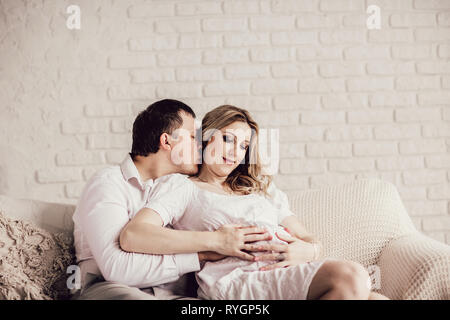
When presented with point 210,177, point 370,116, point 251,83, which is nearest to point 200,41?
point 251,83

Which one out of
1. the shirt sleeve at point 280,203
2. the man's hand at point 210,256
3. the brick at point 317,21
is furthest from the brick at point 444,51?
the man's hand at point 210,256

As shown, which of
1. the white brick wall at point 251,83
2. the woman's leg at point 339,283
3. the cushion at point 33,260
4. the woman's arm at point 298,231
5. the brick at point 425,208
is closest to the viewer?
the woman's leg at point 339,283

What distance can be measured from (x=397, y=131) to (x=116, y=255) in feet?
5.57

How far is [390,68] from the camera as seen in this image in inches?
86.2

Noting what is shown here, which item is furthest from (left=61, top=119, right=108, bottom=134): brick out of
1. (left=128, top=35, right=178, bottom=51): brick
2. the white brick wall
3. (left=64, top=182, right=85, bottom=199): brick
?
(left=128, top=35, right=178, bottom=51): brick

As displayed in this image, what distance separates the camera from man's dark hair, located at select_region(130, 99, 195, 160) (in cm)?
153

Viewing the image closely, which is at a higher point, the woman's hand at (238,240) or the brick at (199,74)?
the brick at (199,74)

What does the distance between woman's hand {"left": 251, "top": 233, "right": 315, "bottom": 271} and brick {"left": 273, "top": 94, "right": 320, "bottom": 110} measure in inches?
38.7

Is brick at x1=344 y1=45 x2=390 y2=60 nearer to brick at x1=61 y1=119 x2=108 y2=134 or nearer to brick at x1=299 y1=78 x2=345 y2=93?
brick at x1=299 y1=78 x2=345 y2=93

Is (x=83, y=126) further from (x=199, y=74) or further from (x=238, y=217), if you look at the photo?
(x=238, y=217)

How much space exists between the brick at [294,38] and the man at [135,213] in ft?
2.81

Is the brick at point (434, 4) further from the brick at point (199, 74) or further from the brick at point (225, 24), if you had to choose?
the brick at point (199, 74)

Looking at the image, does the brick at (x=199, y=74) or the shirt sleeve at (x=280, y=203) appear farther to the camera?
the brick at (x=199, y=74)

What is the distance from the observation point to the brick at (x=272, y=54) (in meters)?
2.16
